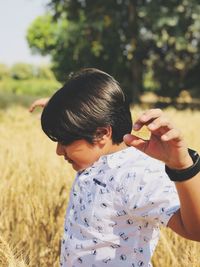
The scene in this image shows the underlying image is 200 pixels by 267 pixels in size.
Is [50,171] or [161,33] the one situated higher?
[50,171]

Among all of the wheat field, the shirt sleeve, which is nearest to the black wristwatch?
the shirt sleeve

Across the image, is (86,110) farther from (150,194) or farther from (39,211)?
(39,211)

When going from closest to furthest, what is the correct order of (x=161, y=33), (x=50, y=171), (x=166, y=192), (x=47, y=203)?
(x=166, y=192) → (x=47, y=203) → (x=50, y=171) → (x=161, y=33)

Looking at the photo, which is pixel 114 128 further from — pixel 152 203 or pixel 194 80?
pixel 194 80

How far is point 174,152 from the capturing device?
956 millimetres

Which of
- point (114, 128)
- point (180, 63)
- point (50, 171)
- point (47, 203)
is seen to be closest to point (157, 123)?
point (114, 128)

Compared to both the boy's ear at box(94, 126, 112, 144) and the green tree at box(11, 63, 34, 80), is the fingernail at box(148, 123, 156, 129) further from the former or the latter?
the green tree at box(11, 63, 34, 80)

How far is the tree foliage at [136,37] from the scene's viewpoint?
18.5 metres

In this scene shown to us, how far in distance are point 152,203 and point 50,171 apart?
1.75 m

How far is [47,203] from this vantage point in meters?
2.48

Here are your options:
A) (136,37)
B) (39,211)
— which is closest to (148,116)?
(39,211)

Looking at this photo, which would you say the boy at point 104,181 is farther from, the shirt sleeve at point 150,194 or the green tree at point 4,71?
the green tree at point 4,71

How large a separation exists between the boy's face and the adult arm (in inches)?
13.9

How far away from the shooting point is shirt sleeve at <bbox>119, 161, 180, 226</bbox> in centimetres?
114
